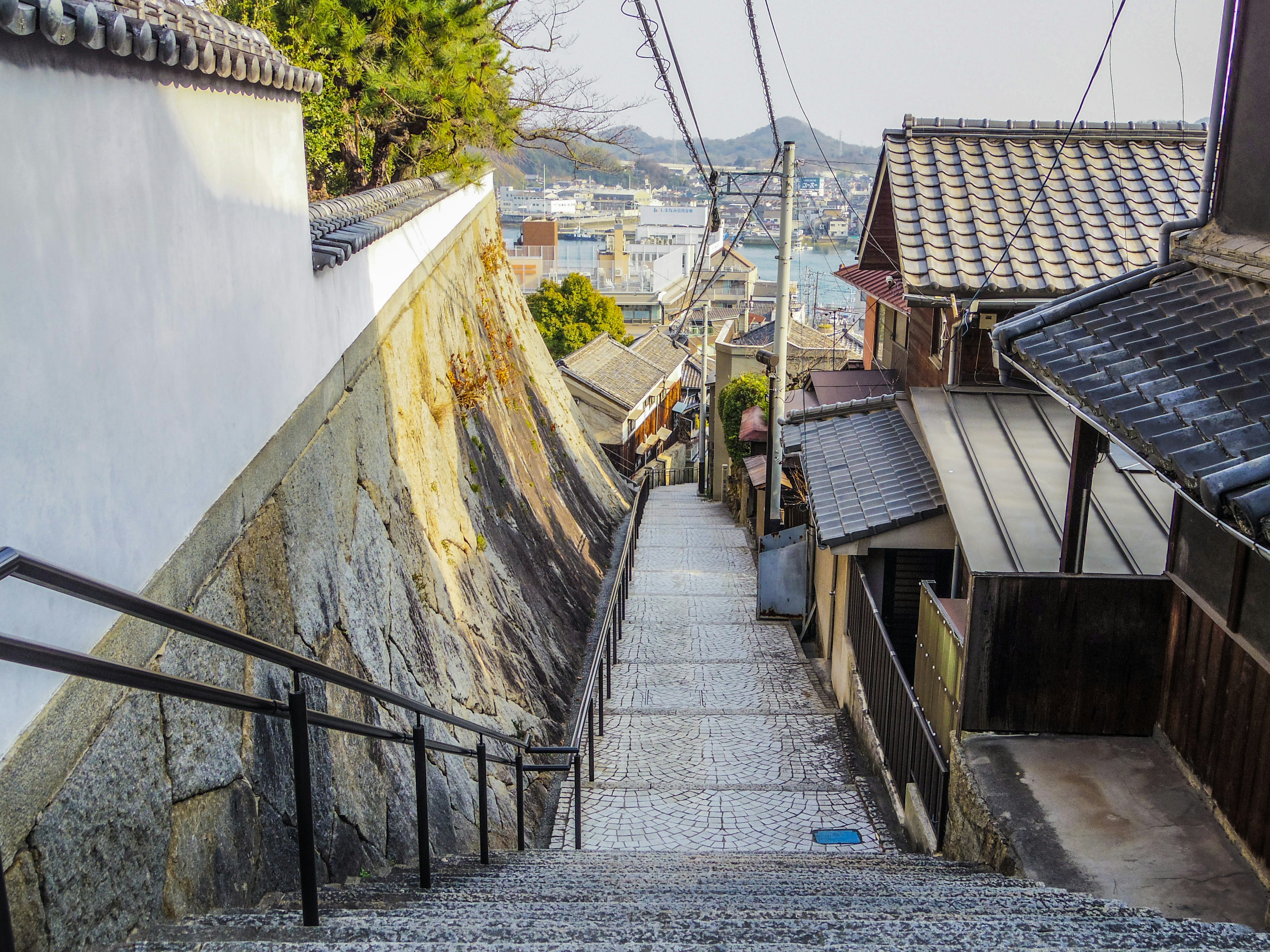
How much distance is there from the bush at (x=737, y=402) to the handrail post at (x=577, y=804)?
19.3 m

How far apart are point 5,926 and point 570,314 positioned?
43376mm

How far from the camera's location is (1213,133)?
5.98 m

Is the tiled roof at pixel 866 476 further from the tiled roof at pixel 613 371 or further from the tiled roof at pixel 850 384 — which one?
the tiled roof at pixel 613 371

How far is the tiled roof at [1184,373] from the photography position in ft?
12.4

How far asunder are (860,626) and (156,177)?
24.8 ft

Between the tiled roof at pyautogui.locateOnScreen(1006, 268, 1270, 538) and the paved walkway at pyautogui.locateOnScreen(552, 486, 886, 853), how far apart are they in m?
3.86

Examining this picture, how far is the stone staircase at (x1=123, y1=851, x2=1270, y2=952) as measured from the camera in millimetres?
3219

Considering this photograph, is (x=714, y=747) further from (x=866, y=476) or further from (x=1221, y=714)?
(x=1221, y=714)

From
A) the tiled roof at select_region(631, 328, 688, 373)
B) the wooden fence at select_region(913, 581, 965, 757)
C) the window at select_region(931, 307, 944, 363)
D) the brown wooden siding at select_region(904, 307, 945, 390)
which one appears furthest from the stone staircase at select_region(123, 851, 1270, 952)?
the tiled roof at select_region(631, 328, 688, 373)

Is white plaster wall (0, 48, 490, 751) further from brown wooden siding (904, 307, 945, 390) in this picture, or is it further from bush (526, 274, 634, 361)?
bush (526, 274, 634, 361)

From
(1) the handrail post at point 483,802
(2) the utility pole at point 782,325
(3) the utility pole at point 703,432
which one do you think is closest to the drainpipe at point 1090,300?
(1) the handrail post at point 483,802

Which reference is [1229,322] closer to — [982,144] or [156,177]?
[156,177]

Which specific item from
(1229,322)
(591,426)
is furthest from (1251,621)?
(591,426)

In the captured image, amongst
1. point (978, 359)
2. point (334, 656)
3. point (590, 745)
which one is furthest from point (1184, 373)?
point (978, 359)
